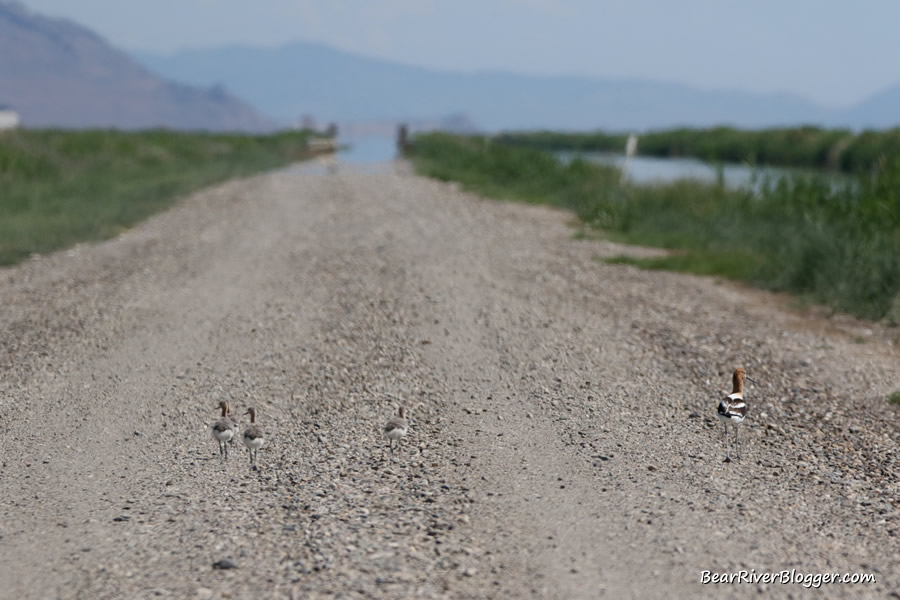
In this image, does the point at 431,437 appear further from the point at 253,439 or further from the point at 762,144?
the point at 762,144

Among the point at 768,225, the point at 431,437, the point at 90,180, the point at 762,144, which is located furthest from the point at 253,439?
the point at 762,144

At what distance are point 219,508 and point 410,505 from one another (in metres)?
1.13

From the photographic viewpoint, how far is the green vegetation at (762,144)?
4794 cm

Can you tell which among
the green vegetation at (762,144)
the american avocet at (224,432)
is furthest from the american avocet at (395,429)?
the green vegetation at (762,144)

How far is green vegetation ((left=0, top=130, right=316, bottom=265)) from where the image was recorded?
2006 cm

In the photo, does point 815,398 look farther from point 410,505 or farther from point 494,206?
point 494,206

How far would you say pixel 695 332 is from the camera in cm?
1210

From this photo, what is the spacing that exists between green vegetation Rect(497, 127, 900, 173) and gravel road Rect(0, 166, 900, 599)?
13.1 m

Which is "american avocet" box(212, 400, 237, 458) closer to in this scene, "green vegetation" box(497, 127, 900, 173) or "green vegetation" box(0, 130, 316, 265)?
"green vegetation" box(0, 130, 316, 265)

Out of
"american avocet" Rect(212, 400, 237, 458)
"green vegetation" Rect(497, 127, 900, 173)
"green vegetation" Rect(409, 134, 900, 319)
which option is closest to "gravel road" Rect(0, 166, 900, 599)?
"american avocet" Rect(212, 400, 237, 458)

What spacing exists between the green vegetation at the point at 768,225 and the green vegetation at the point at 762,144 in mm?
2126

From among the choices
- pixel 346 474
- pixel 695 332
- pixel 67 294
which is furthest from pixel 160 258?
pixel 346 474

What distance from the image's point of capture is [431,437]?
7867mm

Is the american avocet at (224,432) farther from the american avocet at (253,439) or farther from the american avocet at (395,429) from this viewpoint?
the american avocet at (395,429)
